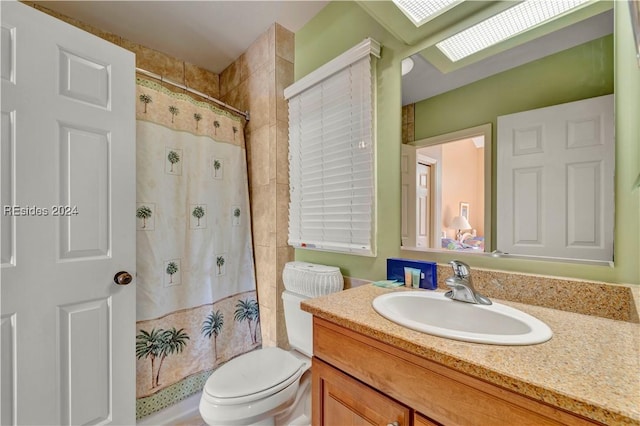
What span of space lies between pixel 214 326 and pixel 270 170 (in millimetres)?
1074

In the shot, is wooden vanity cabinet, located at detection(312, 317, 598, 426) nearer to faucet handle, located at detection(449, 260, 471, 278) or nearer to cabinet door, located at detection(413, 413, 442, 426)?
cabinet door, located at detection(413, 413, 442, 426)

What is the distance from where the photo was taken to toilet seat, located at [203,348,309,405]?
108cm

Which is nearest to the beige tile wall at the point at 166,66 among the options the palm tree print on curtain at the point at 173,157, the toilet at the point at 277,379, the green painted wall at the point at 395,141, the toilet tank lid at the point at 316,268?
the palm tree print on curtain at the point at 173,157

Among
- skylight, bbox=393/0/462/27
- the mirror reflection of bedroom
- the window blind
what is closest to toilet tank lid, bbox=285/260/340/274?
the window blind

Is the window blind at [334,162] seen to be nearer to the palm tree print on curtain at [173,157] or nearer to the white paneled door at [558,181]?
the white paneled door at [558,181]

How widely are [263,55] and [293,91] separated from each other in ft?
1.41

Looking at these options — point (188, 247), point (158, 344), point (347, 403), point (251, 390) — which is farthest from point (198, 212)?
point (347, 403)

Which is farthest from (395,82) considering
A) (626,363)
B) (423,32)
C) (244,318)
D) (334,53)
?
(244,318)

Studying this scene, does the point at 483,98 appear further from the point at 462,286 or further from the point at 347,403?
the point at 347,403

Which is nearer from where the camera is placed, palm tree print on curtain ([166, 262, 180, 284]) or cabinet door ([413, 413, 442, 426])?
cabinet door ([413, 413, 442, 426])

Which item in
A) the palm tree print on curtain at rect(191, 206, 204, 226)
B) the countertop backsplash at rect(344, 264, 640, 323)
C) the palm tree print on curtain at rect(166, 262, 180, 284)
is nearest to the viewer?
the countertop backsplash at rect(344, 264, 640, 323)

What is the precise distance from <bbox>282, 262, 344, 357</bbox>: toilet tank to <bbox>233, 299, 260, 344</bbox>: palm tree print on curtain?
1.53 feet

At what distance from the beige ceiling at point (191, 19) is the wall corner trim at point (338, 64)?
0.44m

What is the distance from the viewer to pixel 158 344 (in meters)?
1.46
